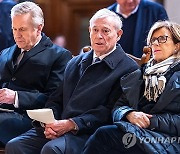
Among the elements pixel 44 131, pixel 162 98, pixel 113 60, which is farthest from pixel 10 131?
pixel 162 98

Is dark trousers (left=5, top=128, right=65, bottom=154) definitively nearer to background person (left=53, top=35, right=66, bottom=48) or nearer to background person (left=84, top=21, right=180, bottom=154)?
background person (left=84, top=21, right=180, bottom=154)

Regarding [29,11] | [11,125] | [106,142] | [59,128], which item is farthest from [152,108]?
[29,11]

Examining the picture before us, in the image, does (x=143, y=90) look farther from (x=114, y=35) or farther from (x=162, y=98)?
(x=114, y=35)

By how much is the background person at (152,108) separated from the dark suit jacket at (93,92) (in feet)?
0.25

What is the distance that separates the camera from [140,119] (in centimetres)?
258

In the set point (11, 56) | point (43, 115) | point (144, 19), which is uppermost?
point (144, 19)

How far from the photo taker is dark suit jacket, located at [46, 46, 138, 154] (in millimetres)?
2746

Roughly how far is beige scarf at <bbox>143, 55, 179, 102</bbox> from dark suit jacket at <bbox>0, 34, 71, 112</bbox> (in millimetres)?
595

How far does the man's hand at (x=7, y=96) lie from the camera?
296cm

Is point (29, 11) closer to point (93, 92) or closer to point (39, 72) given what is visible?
point (39, 72)

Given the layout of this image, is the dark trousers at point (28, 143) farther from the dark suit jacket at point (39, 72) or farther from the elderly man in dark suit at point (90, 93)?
the dark suit jacket at point (39, 72)

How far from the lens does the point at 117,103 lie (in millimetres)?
2756

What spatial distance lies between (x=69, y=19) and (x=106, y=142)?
8.33 ft

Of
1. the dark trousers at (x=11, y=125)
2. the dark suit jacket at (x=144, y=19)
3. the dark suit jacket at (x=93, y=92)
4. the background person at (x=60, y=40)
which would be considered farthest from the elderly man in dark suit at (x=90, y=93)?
the background person at (x=60, y=40)
